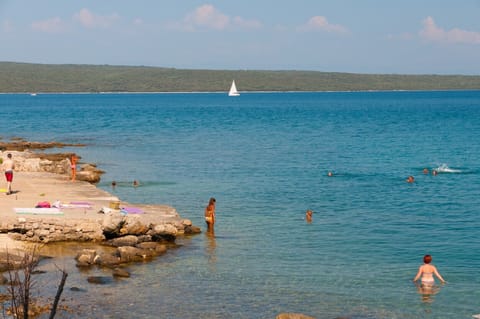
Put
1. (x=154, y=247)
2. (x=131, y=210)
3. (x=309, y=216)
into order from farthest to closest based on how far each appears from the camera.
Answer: (x=309, y=216), (x=131, y=210), (x=154, y=247)

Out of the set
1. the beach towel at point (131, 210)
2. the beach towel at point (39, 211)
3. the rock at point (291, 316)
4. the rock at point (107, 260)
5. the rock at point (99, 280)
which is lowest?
the rock at point (99, 280)

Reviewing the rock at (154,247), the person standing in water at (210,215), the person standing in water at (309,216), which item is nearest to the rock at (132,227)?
the rock at (154,247)

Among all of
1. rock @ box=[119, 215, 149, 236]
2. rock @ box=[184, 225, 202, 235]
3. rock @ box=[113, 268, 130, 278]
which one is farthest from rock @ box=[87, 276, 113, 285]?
rock @ box=[184, 225, 202, 235]

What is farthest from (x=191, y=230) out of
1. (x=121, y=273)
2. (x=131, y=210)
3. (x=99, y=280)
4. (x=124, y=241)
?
(x=99, y=280)

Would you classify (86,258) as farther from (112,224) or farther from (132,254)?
(112,224)

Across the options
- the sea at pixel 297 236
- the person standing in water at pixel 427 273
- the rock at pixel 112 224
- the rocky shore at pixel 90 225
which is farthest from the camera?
the rock at pixel 112 224

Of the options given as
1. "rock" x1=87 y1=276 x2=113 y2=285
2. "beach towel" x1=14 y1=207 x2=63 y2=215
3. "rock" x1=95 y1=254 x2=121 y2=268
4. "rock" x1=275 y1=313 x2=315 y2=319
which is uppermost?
"beach towel" x1=14 y1=207 x2=63 y2=215

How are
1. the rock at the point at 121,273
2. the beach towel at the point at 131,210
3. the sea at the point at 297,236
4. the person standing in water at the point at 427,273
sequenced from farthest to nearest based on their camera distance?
1. the beach towel at the point at 131,210
2. the rock at the point at 121,273
3. the person standing in water at the point at 427,273
4. the sea at the point at 297,236

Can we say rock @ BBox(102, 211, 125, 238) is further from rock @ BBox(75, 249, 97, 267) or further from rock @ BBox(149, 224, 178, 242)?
rock @ BBox(75, 249, 97, 267)

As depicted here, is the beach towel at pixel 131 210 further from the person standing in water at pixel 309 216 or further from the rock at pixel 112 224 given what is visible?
the person standing in water at pixel 309 216

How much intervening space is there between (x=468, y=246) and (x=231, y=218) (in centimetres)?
1034

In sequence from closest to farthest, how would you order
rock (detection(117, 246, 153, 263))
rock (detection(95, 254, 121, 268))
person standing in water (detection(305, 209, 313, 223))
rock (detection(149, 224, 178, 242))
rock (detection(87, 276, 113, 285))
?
rock (detection(87, 276, 113, 285)) < rock (detection(95, 254, 121, 268)) < rock (detection(117, 246, 153, 263)) < rock (detection(149, 224, 178, 242)) < person standing in water (detection(305, 209, 313, 223))

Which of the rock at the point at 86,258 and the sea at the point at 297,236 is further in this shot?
the rock at the point at 86,258

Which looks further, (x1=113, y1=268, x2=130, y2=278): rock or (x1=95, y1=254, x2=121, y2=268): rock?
(x1=95, y1=254, x2=121, y2=268): rock
